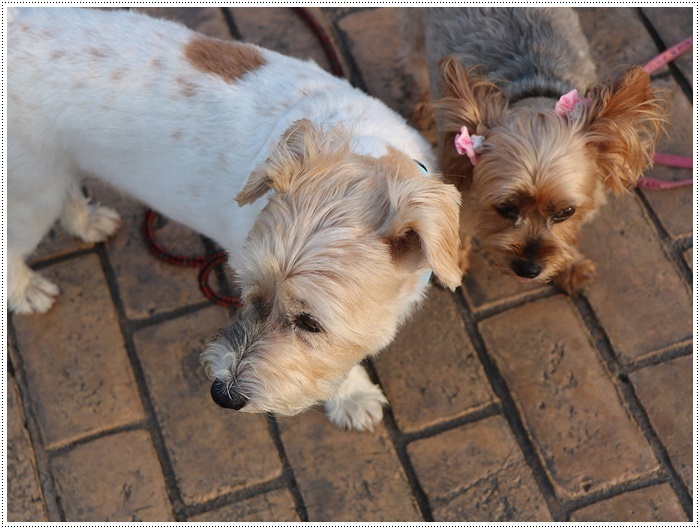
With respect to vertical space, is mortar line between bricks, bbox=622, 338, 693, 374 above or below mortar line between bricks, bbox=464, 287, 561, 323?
above

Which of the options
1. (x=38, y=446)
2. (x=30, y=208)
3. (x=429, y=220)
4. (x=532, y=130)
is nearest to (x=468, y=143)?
(x=532, y=130)

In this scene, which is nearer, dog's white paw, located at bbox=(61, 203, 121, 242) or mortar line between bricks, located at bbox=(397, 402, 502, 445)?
mortar line between bricks, located at bbox=(397, 402, 502, 445)

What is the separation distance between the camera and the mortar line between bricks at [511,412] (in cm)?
411

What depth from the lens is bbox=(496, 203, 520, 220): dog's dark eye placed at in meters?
3.74

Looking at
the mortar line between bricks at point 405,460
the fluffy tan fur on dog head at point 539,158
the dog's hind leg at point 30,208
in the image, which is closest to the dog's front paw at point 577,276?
the fluffy tan fur on dog head at point 539,158

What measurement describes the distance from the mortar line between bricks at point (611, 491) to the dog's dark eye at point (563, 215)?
1.82 meters

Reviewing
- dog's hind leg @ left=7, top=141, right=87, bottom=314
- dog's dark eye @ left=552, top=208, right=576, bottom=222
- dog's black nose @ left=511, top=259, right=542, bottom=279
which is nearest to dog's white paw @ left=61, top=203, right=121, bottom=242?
dog's hind leg @ left=7, top=141, right=87, bottom=314

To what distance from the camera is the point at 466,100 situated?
354cm

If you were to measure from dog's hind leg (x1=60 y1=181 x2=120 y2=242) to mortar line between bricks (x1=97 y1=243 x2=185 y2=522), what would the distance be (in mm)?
124

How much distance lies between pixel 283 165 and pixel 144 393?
2.48m

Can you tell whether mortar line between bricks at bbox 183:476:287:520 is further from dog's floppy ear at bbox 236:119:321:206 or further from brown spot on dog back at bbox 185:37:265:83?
brown spot on dog back at bbox 185:37:265:83

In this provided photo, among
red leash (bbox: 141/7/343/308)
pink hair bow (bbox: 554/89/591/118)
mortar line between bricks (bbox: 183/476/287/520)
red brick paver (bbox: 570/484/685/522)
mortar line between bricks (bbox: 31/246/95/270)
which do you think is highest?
pink hair bow (bbox: 554/89/591/118)

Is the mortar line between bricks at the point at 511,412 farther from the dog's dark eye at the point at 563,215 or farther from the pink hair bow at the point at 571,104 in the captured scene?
the pink hair bow at the point at 571,104
